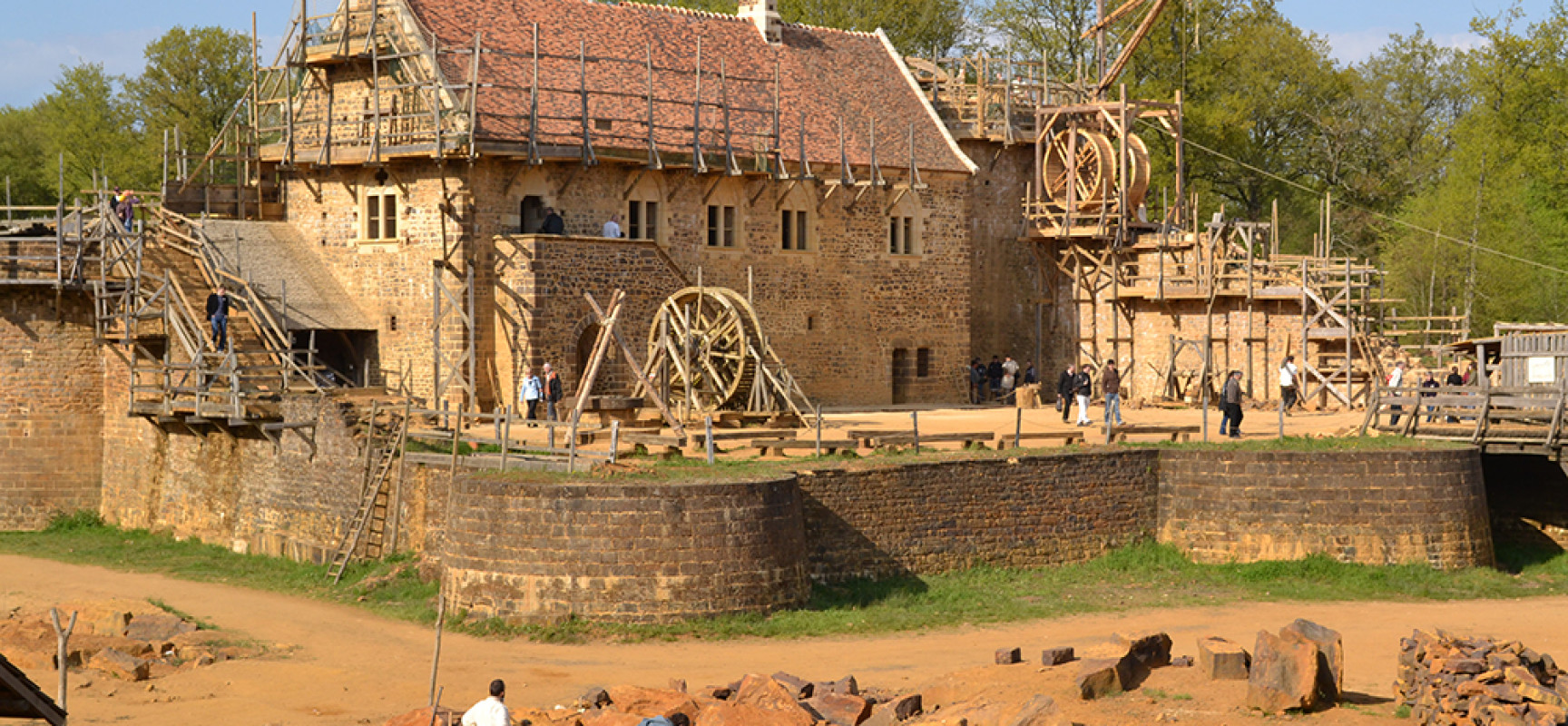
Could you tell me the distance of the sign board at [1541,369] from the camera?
3234 cm

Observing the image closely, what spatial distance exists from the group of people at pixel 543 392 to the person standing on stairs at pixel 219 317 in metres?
5.04

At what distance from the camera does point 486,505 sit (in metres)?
24.6

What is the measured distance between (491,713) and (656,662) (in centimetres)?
584

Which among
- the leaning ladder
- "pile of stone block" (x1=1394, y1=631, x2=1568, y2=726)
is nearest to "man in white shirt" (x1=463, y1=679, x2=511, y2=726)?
"pile of stone block" (x1=1394, y1=631, x2=1568, y2=726)

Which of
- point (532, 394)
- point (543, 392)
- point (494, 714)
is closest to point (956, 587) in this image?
point (532, 394)

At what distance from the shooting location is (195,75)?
56.3m

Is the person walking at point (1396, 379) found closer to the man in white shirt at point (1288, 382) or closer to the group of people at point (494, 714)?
the man in white shirt at point (1288, 382)

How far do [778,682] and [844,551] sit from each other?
20.9 feet

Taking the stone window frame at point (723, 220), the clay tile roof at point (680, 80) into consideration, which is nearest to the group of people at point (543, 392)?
the clay tile roof at point (680, 80)

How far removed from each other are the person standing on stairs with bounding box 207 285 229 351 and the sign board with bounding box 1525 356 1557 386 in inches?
866

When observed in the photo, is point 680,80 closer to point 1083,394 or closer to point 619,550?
point 1083,394

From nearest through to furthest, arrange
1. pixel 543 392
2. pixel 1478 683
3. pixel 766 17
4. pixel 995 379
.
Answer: pixel 1478 683 < pixel 543 392 < pixel 766 17 < pixel 995 379

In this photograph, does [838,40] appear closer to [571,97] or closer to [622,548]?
[571,97]

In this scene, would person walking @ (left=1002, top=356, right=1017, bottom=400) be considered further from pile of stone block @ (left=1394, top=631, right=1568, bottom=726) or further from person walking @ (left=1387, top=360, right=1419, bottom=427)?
pile of stone block @ (left=1394, top=631, right=1568, bottom=726)
